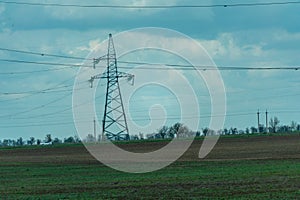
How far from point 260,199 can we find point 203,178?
1300 centimetres

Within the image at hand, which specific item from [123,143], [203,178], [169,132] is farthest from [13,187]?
[169,132]

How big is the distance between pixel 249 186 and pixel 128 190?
578cm

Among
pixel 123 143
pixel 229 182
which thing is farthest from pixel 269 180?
pixel 123 143

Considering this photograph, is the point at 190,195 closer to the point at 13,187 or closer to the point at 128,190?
the point at 128,190

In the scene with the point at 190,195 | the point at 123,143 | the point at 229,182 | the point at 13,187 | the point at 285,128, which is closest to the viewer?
the point at 190,195

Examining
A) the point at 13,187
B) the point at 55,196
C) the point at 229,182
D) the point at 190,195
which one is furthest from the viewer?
the point at 13,187

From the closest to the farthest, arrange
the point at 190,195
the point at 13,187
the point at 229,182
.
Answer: the point at 190,195 < the point at 229,182 < the point at 13,187

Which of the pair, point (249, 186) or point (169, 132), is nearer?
point (249, 186)

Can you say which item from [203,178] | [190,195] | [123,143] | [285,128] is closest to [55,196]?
[190,195]

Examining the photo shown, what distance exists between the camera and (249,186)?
3312 centimetres

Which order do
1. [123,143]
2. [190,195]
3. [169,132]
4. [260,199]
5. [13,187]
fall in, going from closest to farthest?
[260,199] < [190,195] < [13,187] < [123,143] < [169,132]

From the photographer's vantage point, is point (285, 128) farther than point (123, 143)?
Yes

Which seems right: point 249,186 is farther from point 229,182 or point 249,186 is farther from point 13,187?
point 13,187

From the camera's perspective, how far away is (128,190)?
33.5m
